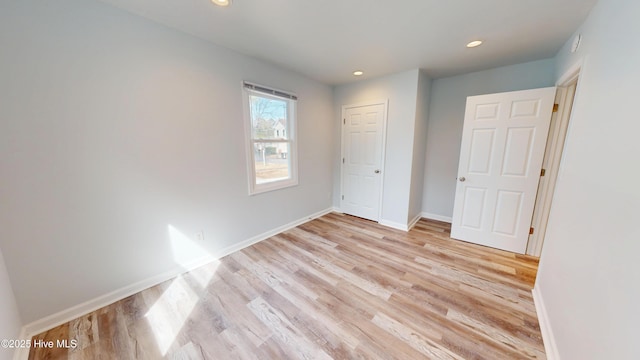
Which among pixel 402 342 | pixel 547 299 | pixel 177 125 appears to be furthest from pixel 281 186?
pixel 547 299

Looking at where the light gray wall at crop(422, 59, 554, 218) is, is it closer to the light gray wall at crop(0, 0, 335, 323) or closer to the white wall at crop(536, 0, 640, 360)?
the white wall at crop(536, 0, 640, 360)

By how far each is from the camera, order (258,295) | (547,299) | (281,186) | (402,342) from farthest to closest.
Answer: (281,186), (258,295), (547,299), (402,342)

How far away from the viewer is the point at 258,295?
1875 mm

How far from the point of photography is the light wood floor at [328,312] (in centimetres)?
139

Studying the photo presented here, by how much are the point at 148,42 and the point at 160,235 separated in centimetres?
174

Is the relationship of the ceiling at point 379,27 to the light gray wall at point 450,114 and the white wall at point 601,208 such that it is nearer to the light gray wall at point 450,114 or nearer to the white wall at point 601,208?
the light gray wall at point 450,114

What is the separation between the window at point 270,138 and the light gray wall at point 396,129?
1251 millimetres

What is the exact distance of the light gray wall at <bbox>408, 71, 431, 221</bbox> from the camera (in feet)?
10.0

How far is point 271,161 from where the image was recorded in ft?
9.82

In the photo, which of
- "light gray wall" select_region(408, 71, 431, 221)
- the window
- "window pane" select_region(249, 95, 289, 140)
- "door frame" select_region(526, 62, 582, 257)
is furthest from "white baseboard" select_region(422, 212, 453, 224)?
"window pane" select_region(249, 95, 289, 140)

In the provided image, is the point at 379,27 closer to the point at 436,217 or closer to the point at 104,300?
the point at 436,217

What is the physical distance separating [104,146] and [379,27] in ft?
8.27

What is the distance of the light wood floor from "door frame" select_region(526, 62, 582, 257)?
34 centimetres

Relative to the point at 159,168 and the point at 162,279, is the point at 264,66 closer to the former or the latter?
the point at 159,168
